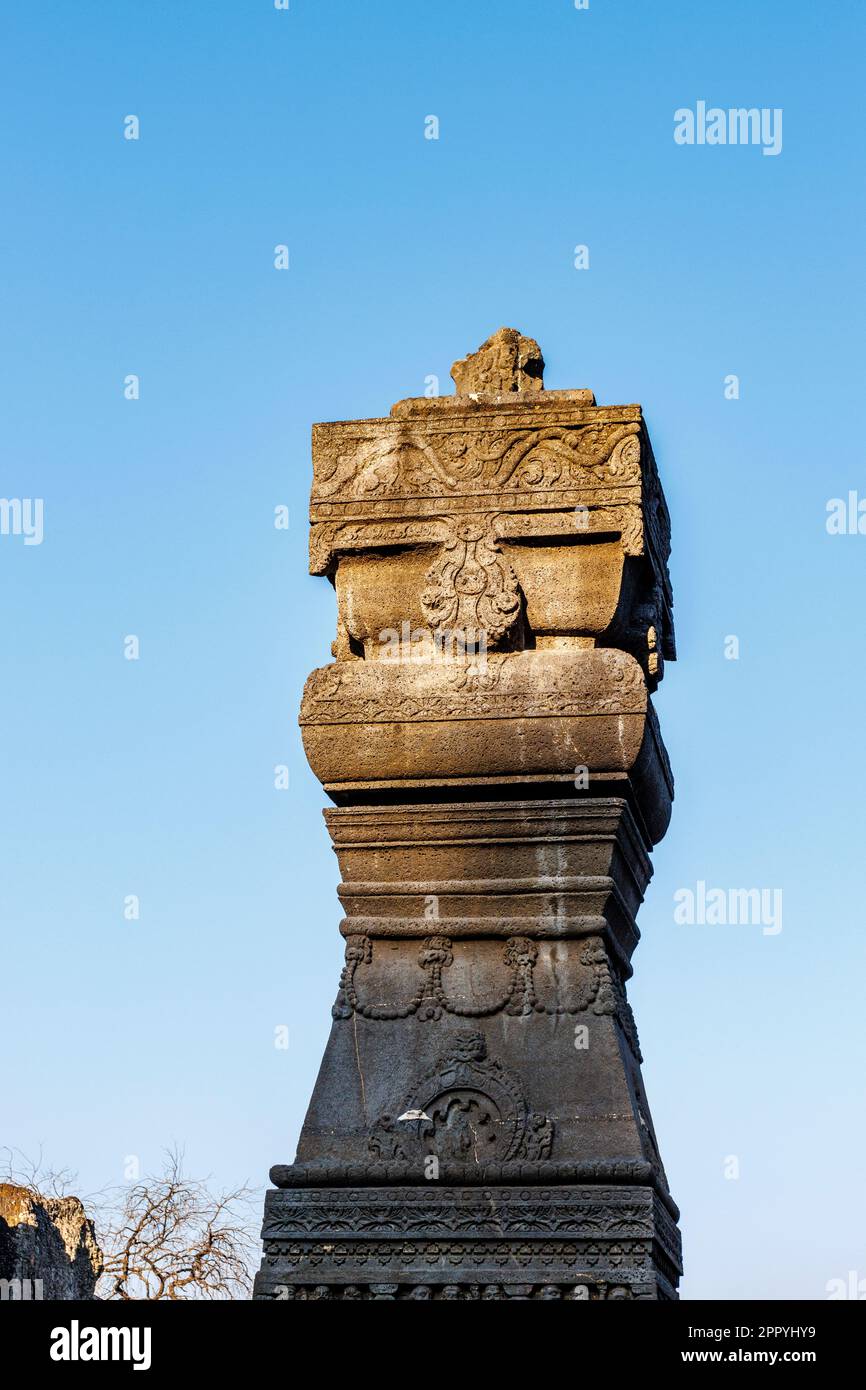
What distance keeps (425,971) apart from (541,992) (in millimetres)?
450

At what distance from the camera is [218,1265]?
10266mm

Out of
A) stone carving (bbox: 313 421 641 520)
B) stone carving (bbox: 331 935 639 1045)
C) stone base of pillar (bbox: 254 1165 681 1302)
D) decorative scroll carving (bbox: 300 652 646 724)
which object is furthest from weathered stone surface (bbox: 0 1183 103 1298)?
stone carving (bbox: 313 421 641 520)

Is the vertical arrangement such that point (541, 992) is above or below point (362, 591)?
below

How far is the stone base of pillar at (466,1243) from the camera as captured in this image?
21.8 ft

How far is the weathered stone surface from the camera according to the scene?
8.94 meters

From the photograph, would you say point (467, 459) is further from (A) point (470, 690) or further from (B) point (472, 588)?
(A) point (470, 690)

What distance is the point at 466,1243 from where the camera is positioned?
678 cm

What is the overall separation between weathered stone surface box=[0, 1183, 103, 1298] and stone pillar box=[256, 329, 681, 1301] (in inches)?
96.9

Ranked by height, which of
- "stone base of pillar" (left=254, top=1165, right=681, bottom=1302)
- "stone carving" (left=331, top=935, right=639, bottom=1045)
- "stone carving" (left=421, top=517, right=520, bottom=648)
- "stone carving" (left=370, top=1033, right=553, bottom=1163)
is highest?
"stone carving" (left=421, top=517, right=520, bottom=648)

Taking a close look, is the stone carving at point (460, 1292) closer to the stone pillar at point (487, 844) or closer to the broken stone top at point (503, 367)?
the stone pillar at point (487, 844)

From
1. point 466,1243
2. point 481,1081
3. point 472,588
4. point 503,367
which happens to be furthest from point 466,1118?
A: point 503,367

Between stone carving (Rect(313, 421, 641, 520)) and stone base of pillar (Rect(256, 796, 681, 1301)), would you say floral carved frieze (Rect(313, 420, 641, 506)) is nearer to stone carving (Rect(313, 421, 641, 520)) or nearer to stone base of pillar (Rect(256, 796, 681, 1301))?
stone carving (Rect(313, 421, 641, 520))
